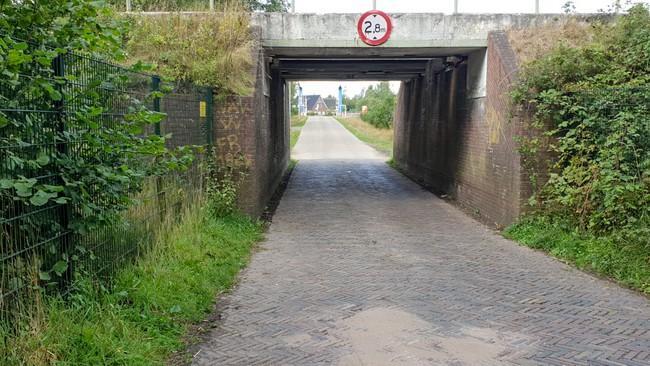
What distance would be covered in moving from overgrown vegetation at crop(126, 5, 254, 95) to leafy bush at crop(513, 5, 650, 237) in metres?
5.12

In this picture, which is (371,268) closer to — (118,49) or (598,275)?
(598,275)

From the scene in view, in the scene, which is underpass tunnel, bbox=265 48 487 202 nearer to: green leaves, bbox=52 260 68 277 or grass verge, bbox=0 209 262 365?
grass verge, bbox=0 209 262 365

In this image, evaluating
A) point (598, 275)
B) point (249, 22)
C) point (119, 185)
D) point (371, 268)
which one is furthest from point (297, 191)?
point (119, 185)

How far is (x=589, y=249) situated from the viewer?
7934mm

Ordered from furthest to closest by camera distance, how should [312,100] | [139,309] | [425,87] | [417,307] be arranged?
[312,100] < [425,87] < [417,307] < [139,309]

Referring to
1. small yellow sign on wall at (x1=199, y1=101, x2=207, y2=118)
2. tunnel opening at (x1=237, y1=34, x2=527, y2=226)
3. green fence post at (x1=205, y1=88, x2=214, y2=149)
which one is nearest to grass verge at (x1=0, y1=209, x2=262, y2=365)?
small yellow sign on wall at (x1=199, y1=101, x2=207, y2=118)

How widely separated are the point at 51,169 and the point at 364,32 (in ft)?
28.8

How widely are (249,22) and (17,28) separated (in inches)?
316

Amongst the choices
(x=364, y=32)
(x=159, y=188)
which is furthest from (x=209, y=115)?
(x=364, y=32)

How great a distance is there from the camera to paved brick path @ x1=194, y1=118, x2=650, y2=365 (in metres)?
4.71

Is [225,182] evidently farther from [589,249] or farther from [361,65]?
[361,65]

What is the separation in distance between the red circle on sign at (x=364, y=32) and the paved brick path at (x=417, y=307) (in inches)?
169

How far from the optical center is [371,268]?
758 cm

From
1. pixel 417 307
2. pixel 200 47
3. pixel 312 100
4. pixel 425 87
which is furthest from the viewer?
pixel 312 100
